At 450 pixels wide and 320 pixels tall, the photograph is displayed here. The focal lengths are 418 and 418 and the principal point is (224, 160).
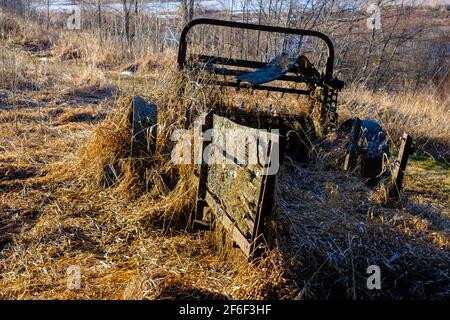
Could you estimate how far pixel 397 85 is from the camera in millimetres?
13211

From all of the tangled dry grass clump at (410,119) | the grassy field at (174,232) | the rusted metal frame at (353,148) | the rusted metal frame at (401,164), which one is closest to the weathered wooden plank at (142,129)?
the grassy field at (174,232)

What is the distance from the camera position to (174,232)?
3.05 meters

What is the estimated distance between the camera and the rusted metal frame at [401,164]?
315cm

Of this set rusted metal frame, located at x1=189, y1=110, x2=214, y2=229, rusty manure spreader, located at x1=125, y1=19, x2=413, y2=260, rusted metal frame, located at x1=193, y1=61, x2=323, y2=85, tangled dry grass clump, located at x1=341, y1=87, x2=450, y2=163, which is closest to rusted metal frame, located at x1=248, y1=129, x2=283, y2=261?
rusty manure spreader, located at x1=125, y1=19, x2=413, y2=260

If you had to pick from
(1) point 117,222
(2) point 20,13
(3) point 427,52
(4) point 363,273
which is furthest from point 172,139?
(2) point 20,13

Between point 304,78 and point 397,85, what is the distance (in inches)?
399

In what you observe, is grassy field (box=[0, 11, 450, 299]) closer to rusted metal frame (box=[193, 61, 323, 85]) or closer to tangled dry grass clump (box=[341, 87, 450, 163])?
rusted metal frame (box=[193, 61, 323, 85])

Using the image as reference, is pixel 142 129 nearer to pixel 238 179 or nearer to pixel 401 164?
pixel 238 179

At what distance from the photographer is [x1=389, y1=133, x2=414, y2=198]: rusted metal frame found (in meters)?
3.15

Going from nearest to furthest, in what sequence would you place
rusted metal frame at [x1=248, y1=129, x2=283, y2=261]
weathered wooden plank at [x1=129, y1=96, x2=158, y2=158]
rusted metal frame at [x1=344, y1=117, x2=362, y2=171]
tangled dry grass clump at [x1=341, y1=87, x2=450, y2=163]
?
rusted metal frame at [x1=248, y1=129, x2=283, y2=261], weathered wooden plank at [x1=129, y1=96, x2=158, y2=158], rusted metal frame at [x1=344, y1=117, x2=362, y2=171], tangled dry grass clump at [x1=341, y1=87, x2=450, y2=163]

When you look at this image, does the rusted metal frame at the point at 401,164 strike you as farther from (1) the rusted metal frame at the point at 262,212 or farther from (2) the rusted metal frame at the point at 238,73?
(1) the rusted metal frame at the point at 262,212

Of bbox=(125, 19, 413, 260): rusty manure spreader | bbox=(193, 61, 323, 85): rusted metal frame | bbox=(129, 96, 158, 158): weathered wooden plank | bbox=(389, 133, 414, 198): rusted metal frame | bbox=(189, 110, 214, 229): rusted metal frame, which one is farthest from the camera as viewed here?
bbox=(193, 61, 323, 85): rusted metal frame
